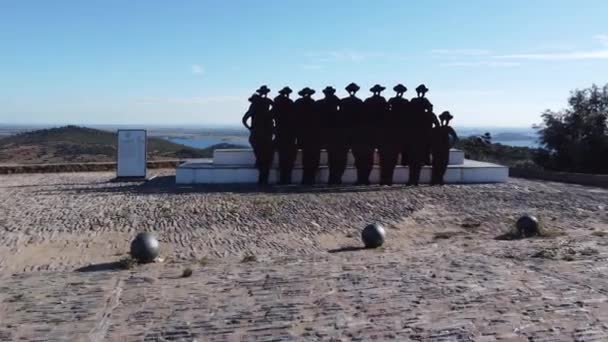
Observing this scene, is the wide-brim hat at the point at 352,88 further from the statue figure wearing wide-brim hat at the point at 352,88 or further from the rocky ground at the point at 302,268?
the rocky ground at the point at 302,268

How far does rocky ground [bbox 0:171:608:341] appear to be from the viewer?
623 cm

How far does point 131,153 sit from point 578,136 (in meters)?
17.1

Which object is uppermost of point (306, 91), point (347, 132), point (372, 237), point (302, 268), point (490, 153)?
point (306, 91)

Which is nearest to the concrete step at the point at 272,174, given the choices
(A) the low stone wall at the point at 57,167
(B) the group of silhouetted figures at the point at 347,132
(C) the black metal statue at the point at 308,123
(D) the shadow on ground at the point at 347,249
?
(B) the group of silhouetted figures at the point at 347,132

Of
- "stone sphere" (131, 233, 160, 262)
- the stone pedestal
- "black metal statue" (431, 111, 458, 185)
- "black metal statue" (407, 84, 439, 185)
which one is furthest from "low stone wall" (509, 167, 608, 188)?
"stone sphere" (131, 233, 160, 262)

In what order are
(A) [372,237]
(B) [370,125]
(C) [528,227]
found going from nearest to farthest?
(A) [372,237]
(C) [528,227]
(B) [370,125]

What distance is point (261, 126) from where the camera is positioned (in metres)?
17.2

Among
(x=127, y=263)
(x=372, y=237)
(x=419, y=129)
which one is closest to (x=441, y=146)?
(x=419, y=129)

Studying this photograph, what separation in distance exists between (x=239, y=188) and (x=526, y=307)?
35.2ft

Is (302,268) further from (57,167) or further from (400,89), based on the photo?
(57,167)

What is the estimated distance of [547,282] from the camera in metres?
7.60

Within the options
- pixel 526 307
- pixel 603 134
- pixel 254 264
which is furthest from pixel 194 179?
pixel 603 134

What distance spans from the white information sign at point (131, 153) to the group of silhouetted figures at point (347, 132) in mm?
3445

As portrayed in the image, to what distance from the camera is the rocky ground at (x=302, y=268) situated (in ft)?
20.4
